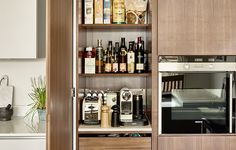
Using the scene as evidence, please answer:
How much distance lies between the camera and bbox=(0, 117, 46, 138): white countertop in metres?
2.02

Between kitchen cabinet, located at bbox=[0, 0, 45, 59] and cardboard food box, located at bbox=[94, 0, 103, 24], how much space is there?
17.7 inches

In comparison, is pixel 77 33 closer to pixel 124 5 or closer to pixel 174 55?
pixel 124 5

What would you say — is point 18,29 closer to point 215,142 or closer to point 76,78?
point 76,78

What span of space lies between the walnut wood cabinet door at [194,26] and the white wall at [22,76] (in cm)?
112

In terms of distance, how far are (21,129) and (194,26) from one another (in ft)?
4.65

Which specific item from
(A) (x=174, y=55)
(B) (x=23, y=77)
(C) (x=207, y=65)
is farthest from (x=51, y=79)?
(B) (x=23, y=77)

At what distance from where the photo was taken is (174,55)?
7.34ft

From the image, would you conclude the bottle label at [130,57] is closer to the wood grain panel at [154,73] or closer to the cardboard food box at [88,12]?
the wood grain panel at [154,73]

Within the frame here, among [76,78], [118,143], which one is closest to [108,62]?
[76,78]

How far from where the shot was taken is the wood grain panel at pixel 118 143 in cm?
222

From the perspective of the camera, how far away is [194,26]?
224 cm

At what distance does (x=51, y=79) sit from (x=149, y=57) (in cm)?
114

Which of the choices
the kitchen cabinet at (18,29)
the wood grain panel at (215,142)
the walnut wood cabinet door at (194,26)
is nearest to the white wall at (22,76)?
the kitchen cabinet at (18,29)

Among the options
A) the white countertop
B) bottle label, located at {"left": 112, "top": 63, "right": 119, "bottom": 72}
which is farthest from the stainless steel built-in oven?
the white countertop
